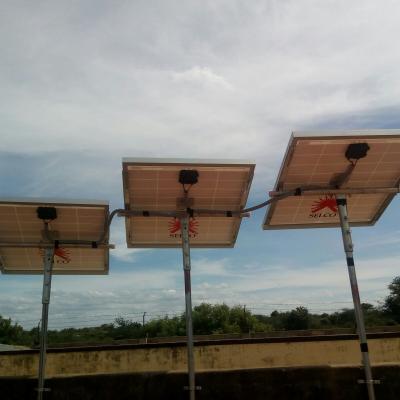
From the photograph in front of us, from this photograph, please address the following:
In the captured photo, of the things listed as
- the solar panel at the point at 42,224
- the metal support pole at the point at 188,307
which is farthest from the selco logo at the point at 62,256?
the metal support pole at the point at 188,307

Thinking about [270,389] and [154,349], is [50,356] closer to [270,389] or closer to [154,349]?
[154,349]

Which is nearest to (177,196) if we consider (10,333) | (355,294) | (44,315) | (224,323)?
(44,315)

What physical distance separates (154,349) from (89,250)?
2800mm

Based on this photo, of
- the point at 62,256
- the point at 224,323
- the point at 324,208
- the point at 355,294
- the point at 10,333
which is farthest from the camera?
the point at 10,333

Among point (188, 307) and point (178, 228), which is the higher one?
point (178, 228)

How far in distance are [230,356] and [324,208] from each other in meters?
4.15

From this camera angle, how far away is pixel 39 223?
23.5ft

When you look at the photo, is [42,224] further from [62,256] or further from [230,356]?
[230,356]

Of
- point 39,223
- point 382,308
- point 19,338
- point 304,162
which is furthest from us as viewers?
point 19,338

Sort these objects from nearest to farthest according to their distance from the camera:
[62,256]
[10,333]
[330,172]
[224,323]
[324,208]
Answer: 1. [330,172]
2. [324,208]
3. [62,256]
4. [224,323]
5. [10,333]

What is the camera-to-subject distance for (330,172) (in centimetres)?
642

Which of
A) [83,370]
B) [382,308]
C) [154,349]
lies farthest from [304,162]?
[382,308]

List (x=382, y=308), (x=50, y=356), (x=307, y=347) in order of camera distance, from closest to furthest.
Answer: (x=307, y=347) < (x=50, y=356) < (x=382, y=308)

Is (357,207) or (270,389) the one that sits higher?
(357,207)
